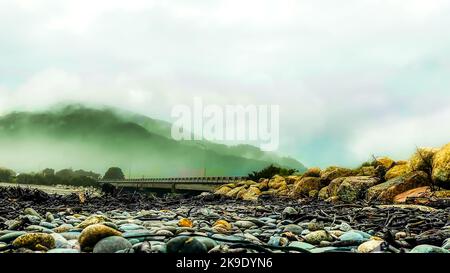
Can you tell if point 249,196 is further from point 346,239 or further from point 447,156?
point 346,239

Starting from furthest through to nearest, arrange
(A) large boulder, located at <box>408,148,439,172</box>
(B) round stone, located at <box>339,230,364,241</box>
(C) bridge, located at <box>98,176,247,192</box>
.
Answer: (C) bridge, located at <box>98,176,247,192</box> < (A) large boulder, located at <box>408,148,439,172</box> < (B) round stone, located at <box>339,230,364,241</box>

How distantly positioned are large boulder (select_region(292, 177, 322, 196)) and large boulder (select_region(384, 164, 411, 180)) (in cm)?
256

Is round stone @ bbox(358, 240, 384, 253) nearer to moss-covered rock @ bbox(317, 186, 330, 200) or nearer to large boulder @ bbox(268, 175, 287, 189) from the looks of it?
moss-covered rock @ bbox(317, 186, 330, 200)

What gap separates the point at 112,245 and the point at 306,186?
13120mm

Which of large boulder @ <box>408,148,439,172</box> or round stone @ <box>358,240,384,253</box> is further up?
large boulder @ <box>408,148,439,172</box>

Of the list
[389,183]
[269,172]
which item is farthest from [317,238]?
[269,172]

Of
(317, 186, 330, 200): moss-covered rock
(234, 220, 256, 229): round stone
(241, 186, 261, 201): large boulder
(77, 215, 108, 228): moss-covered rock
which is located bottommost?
(241, 186, 261, 201): large boulder

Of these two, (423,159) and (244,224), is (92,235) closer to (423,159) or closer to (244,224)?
(244,224)

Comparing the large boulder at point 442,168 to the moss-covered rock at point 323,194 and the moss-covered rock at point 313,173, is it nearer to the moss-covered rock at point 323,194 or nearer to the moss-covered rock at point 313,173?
the moss-covered rock at point 323,194

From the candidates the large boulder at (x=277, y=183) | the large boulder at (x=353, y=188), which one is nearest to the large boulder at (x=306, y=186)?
the large boulder at (x=277, y=183)

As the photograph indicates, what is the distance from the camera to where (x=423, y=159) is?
1240 cm

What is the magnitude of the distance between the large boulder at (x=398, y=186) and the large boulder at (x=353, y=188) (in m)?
0.53

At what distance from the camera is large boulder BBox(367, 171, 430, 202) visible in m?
11.4

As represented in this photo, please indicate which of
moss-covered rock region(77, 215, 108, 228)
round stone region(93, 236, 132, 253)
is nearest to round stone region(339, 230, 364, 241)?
round stone region(93, 236, 132, 253)
